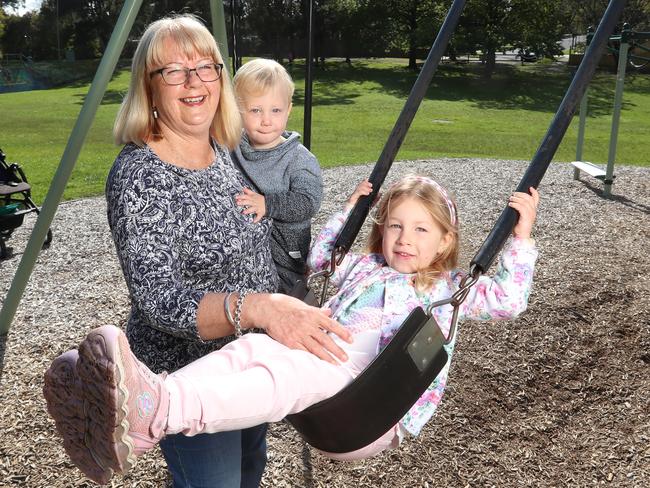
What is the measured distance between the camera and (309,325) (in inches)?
57.3

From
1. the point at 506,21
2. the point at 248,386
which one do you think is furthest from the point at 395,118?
the point at 248,386

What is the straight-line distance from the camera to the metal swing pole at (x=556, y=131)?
1638 mm

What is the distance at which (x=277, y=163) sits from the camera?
219 centimetres

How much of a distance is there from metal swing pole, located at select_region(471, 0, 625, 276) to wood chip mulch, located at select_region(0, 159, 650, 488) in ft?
1.86

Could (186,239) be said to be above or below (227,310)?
above

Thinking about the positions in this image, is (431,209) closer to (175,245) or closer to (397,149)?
(397,149)

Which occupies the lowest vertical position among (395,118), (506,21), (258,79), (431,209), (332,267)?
(395,118)

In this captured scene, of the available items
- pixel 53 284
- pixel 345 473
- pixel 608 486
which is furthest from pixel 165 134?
pixel 53 284

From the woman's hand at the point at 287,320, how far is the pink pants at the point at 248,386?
2.8 inches

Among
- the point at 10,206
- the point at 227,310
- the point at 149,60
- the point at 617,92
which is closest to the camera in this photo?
the point at 227,310

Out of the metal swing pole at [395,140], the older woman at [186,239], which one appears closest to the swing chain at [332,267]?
the metal swing pole at [395,140]

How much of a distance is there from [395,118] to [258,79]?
57.8 feet

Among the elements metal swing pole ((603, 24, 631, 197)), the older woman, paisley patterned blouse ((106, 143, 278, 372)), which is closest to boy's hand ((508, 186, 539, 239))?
the older woman

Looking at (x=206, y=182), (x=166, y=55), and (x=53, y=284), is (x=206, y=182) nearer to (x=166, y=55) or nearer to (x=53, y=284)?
(x=166, y=55)
